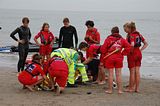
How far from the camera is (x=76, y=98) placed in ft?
26.5

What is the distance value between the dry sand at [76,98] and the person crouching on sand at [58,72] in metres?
0.22

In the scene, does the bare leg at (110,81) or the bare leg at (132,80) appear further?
the bare leg at (132,80)

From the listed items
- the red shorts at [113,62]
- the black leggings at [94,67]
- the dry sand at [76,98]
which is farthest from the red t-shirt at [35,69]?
the black leggings at [94,67]

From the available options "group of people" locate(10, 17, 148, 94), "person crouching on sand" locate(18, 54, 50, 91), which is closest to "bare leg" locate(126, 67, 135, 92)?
"group of people" locate(10, 17, 148, 94)

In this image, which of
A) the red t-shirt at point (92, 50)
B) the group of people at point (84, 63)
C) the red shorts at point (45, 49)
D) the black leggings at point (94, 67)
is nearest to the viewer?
the group of people at point (84, 63)

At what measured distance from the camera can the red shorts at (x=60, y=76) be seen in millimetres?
8250

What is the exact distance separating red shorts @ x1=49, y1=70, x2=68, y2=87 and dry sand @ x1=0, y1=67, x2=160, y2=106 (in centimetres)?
27

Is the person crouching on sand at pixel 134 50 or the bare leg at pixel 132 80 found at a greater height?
the person crouching on sand at pixel 134 50

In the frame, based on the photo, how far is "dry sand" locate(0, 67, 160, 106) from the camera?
7617 mm

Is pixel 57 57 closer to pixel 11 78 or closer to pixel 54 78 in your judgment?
pixel 54 78

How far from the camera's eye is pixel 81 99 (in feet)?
26.2

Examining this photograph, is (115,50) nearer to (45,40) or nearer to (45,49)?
(45,40)

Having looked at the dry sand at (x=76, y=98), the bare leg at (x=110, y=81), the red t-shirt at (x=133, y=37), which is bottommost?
the dry sand at (x=76, y=98)

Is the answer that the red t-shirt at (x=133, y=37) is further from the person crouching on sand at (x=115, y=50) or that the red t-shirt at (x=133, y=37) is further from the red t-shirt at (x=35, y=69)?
the red t-shirt at (x=35, y=69)
